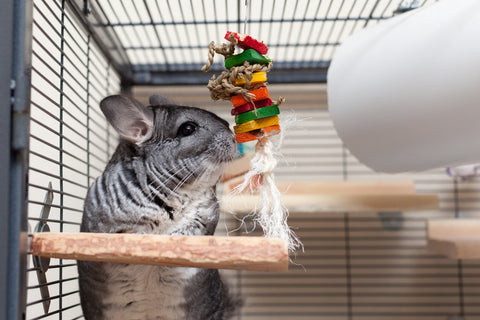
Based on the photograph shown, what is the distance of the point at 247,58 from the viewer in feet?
1.89

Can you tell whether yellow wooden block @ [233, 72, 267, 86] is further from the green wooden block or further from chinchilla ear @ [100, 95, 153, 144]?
chinchilla ear @ [100, 95, 153, 144]

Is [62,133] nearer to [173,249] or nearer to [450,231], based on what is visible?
[173,249]

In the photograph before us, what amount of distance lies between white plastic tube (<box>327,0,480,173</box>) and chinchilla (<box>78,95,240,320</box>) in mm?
215

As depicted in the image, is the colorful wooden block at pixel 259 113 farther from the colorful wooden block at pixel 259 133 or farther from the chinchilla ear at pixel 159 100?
the chinchilla ear at pixel 159 100

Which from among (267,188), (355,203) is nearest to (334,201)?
(355,203)

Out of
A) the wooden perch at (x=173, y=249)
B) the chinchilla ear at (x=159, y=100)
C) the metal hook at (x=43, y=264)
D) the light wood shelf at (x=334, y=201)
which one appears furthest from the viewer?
the light wood shelf at (x=334, y=201)

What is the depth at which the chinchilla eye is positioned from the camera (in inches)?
31.4

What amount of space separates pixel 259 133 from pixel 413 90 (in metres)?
0.23

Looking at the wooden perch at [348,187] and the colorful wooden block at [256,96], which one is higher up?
the colorful wooden block at [256,96]

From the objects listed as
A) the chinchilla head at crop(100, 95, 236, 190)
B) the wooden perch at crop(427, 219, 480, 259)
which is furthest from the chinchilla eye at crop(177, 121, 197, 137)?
the wooden perch at crop(427, 219, 480, 259)

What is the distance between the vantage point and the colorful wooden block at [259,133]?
1.92 feet

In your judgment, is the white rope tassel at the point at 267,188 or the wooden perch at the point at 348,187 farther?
the wooden perch at the point at 348,187

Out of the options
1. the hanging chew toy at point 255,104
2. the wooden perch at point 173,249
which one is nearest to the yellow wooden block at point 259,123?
the hanging chew toy at point 255,104

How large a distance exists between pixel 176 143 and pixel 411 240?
3.45ft
